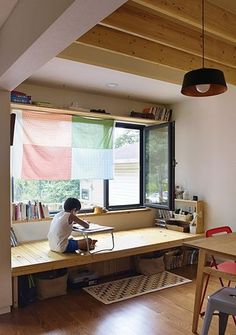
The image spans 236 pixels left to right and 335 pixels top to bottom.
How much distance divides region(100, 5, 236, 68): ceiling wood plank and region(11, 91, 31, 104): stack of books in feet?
4.97

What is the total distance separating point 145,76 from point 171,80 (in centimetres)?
37

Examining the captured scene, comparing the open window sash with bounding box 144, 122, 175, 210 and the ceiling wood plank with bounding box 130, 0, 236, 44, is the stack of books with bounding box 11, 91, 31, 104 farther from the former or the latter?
the open window sash with bounding box 144, 122, 175, 210

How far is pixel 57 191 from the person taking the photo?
4207 mm

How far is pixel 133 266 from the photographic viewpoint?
14.0 feet

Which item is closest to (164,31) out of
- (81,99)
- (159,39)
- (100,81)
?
(159,39)

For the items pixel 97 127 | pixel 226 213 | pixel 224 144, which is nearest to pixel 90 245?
pixel 97 127

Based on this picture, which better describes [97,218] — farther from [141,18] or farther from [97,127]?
[141,18]

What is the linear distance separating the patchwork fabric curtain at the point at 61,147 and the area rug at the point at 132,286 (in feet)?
4.62

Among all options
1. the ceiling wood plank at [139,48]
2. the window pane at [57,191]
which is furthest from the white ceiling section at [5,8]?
the window pane at [57,191]

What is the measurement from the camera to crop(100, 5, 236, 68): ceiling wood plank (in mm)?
2531

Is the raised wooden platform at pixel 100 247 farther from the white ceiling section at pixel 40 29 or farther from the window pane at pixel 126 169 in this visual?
the white ceiling section at pixel 40 29

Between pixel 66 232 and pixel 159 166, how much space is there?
6.63ft

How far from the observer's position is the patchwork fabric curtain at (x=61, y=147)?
377 centimetres

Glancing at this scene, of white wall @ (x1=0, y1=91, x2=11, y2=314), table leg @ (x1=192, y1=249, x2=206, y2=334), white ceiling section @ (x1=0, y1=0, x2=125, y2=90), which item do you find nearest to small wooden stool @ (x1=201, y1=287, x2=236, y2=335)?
table leg @ (x1=192, y1=249, x2=206, y2=334)
